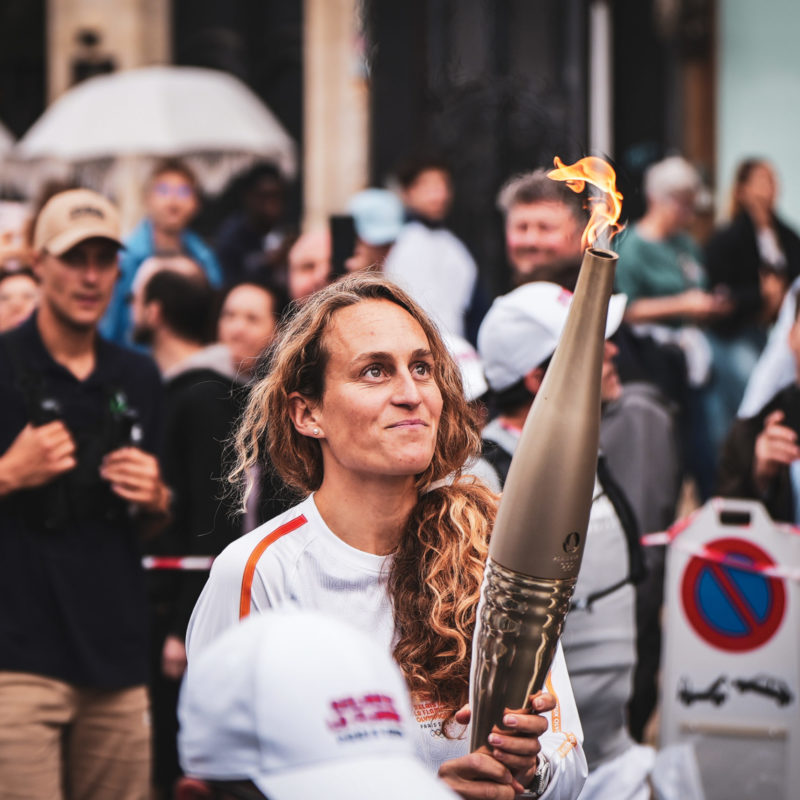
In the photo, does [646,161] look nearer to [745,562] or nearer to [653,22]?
[653,22]

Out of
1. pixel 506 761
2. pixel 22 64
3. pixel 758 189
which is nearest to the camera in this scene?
pixel 506 761

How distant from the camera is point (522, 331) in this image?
3.98m

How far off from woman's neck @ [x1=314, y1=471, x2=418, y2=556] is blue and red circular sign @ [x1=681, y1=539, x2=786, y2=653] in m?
2.47

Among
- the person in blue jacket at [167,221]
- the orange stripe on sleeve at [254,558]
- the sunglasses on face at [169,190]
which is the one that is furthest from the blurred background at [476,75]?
the orange stripe on sleeve at [254,558]

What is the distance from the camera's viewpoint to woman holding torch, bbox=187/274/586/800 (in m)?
2.68

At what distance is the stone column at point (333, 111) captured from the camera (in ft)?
43.9

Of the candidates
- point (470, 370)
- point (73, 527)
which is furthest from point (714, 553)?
point (73, 527)

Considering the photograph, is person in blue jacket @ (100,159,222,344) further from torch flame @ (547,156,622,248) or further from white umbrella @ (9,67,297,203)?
torch flame @ (547,156,622,248)

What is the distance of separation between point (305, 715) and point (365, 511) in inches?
42.4

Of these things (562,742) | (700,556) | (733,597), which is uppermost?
Answer: (562,742)

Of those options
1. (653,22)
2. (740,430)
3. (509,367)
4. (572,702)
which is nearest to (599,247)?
(572,702)

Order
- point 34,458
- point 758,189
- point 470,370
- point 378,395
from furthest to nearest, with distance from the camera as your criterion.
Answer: point 758,189 < point 470,370 < point 34,458 < point 378,395

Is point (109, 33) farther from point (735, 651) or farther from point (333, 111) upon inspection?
point (735, 651)

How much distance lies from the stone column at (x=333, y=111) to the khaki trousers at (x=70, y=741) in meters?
9.31
